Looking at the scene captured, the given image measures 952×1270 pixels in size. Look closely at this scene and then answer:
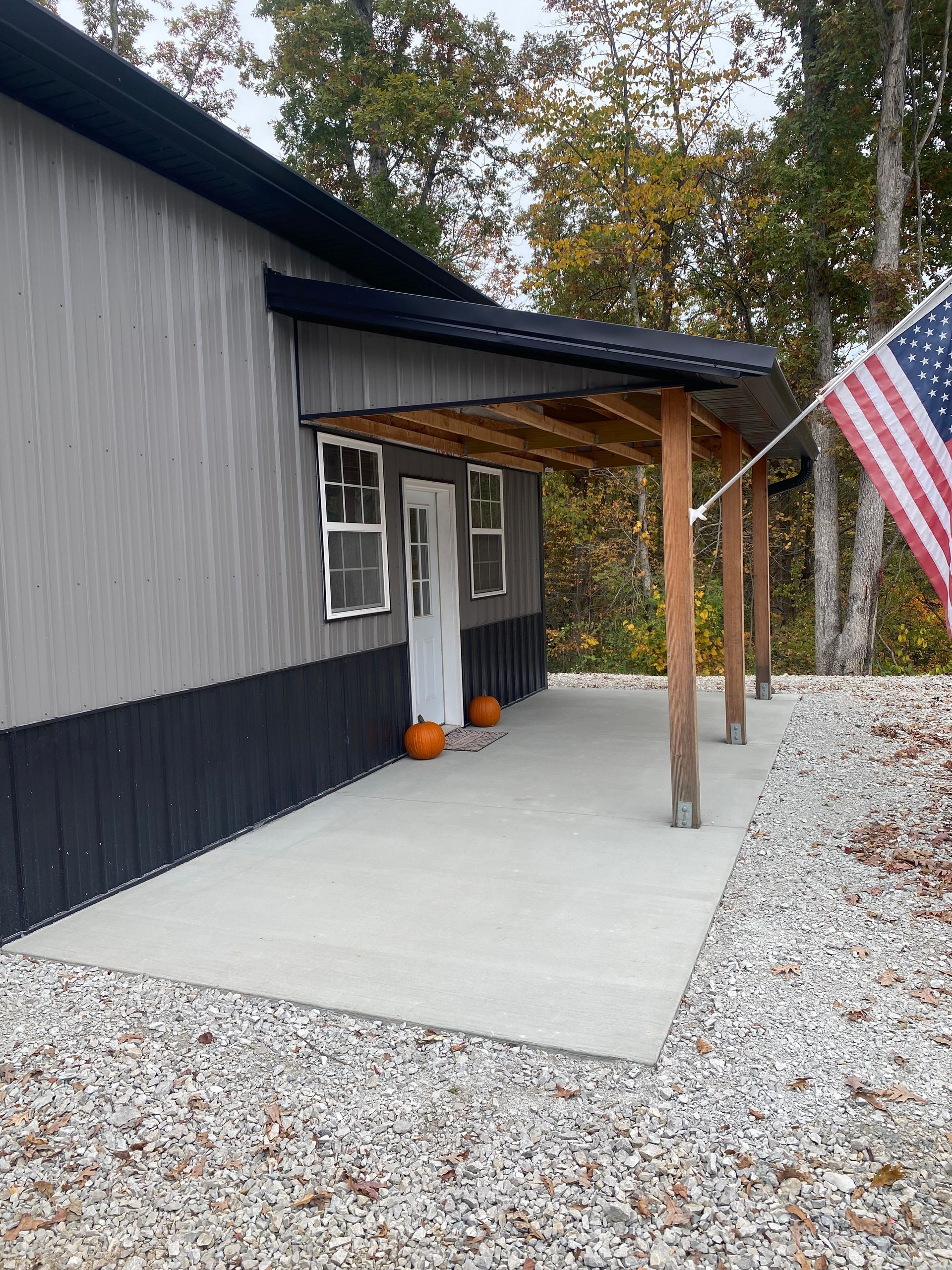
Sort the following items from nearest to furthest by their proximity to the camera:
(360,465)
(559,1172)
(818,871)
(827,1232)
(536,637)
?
(827,1232) → (559,1172) → (818,871) → (360,465) → (536,637)

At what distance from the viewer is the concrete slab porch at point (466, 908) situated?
2.96 metres

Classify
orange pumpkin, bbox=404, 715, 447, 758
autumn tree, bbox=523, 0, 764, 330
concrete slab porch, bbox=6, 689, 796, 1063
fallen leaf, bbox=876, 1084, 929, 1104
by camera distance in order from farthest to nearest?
autumn tree, bbox=523, 0, 764, 330
orange pumpkin, bbox=404, 715, 447, 758
concrete slab porch, bbox=6, 689, 796, 1063
fallen leaf, bbox=876, 1084, 929, 1104

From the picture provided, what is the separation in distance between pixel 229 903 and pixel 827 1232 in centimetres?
272

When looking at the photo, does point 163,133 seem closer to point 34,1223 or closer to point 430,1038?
point 430,1038

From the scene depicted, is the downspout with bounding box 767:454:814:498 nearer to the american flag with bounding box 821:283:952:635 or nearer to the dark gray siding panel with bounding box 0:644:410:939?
the american flag with bounding box 821:283:952:635

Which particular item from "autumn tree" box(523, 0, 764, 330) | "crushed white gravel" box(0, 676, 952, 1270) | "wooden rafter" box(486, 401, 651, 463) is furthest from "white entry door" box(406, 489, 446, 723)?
"autumn tree" box(523, 0, 764, 330)

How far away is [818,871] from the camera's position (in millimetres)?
4188

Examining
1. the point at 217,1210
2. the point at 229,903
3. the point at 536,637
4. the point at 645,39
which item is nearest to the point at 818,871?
the point at 229,903

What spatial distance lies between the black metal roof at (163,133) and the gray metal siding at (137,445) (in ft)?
0.28

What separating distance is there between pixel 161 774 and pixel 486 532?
189 inches

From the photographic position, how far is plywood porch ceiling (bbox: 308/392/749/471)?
5188mm

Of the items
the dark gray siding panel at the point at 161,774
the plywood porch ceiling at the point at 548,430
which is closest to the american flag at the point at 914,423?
the plywood porch ceiling at the point at 548,430

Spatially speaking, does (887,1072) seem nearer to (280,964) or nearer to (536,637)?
(280,964)

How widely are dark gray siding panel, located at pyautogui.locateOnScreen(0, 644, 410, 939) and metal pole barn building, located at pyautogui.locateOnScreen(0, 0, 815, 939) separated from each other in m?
0.01
